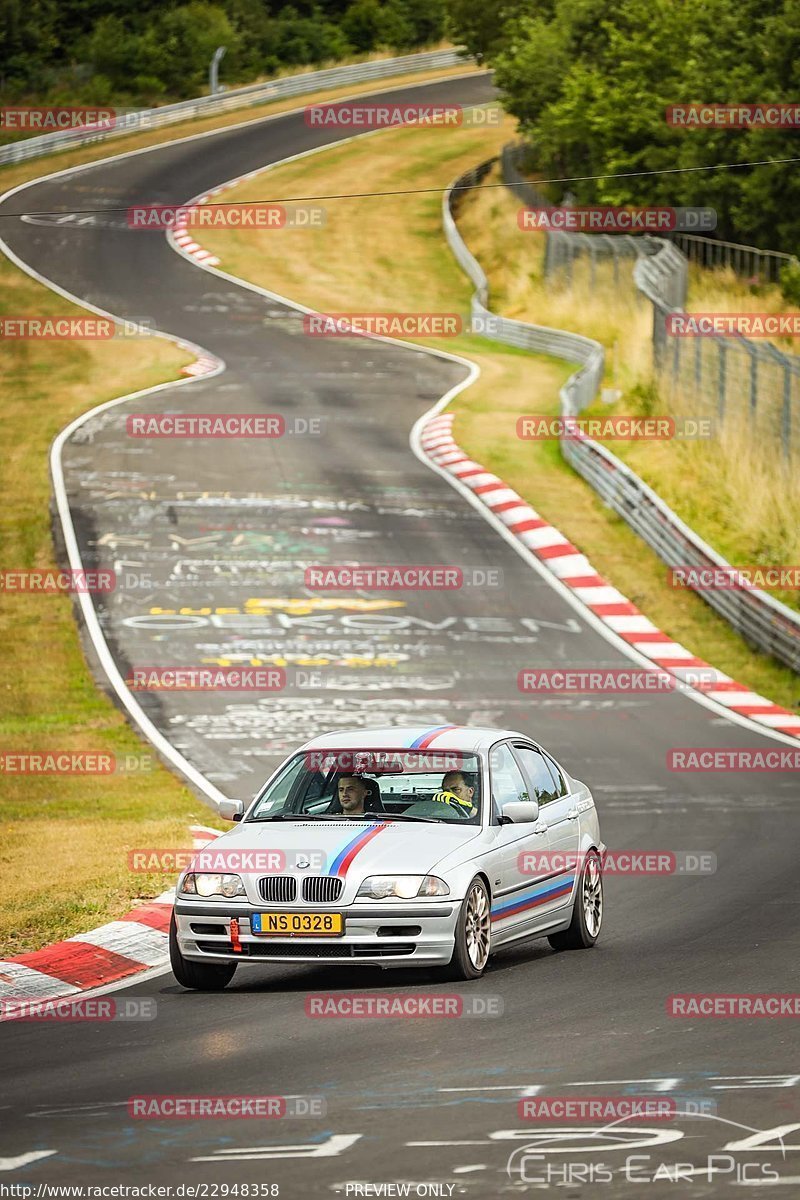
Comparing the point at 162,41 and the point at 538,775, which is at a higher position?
the point at 162,41

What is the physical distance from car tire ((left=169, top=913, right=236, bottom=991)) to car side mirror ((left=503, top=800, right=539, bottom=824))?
5.94ft

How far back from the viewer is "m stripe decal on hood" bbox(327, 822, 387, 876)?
34.5 feet

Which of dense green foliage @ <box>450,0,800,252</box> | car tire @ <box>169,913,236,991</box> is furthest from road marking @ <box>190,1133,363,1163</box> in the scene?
dense green foliage @ <box>450,0,800,252</box>

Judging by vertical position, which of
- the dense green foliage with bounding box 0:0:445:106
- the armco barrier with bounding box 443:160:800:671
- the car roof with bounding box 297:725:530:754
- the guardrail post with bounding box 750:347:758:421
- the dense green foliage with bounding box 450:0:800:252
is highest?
the dense green foliage with bounding box 0:0:445:106

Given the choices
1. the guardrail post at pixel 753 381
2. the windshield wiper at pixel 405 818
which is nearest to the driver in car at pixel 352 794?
the windshield wiper at pixel 405 818

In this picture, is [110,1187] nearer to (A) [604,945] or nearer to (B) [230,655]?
(A) [604,945]

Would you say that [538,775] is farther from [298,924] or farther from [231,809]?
[298,924]

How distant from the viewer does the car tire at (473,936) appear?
10.6 metres

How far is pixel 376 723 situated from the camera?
71.7 feet

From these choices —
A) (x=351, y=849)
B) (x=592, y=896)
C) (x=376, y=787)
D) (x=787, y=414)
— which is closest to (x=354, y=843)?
(x=351, y=849)

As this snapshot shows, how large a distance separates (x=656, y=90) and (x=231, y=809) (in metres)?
A: 44.6

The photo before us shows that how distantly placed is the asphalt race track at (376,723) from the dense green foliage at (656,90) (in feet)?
30.5

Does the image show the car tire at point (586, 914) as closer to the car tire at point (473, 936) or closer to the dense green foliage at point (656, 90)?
the car tire at point (473, 936)

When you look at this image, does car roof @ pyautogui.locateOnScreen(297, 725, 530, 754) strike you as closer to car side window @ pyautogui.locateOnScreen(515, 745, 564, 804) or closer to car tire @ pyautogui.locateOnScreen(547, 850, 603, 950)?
car side window @ pyautogui.locateOnScreen(515, 745, 564, 804)
